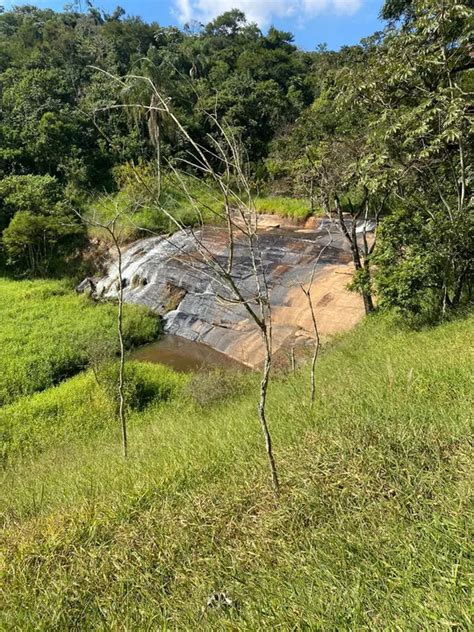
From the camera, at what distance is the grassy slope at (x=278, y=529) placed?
1.89 meters

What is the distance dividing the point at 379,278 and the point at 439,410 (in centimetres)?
483

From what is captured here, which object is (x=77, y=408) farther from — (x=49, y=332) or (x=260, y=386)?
(x=49, y=332)

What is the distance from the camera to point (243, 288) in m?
13.6

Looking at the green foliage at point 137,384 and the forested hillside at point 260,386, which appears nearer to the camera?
the forested hillside at point 260,386

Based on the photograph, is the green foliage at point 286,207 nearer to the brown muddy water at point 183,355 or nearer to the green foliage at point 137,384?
the brown muddy water at point 183,355

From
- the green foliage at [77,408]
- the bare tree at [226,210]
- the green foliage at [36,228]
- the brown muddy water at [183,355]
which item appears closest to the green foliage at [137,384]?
the green foliage at [77,408]

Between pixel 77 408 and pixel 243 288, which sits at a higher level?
pixel 243 288

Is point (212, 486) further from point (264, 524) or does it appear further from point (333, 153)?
point (333, 153)

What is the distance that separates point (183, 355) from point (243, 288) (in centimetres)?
294

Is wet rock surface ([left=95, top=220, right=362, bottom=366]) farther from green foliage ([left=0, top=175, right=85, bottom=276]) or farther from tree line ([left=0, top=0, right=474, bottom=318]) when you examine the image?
green foliage ([left=0, top=175, right=85, bottom=276])

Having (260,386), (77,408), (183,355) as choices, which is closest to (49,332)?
(183,355)

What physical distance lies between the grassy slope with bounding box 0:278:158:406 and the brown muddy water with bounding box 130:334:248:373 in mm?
558

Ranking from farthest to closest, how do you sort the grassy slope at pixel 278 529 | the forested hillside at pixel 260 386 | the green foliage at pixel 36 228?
the green foliage at pixel 36 228 → the forested hillside at pixel 260 386 → the grassy slope at pixel 278 529

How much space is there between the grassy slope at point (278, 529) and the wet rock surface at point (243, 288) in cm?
614
